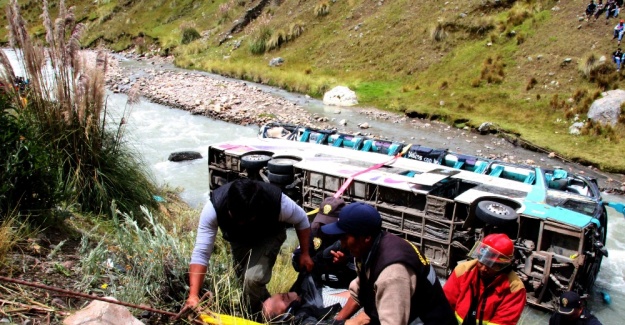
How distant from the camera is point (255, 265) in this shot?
4.17 metres

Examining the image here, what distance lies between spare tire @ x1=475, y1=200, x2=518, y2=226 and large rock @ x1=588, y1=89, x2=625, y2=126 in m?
12.7

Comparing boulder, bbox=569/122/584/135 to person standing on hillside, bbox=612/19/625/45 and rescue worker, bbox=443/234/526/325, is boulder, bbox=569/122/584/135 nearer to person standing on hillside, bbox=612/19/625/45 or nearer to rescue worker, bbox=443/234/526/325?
person standing on hillside, bbox=612/19/625/45

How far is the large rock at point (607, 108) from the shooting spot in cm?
1783

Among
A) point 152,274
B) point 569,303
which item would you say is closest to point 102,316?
point 152,274

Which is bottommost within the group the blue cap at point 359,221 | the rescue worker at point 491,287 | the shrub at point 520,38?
the rescue worker at point 491,287

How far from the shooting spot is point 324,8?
3734cm

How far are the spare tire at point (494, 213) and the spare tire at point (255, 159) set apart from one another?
4.72 m

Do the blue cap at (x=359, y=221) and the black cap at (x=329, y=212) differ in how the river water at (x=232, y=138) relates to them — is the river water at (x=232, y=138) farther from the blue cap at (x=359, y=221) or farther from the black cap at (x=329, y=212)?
the blue cap at (x=359, y=221)

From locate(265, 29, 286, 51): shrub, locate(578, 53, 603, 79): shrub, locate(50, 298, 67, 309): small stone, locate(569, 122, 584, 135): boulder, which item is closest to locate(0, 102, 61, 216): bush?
locate(50, 298, 67, 309): small stone

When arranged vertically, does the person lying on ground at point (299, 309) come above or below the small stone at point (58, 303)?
below

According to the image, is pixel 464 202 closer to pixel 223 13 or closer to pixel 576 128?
pixel 576 128

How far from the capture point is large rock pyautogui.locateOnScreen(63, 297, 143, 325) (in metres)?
3.01

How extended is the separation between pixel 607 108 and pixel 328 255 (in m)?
17.0

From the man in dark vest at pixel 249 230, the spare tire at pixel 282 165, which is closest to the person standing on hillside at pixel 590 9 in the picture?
the spare tire at pixel 282 165
